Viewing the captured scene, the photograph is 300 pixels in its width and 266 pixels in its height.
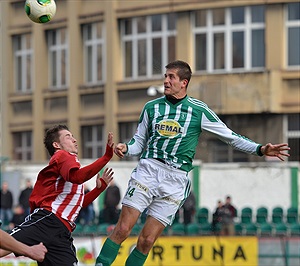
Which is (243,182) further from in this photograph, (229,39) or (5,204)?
(5,204)

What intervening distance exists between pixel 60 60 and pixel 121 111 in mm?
5025

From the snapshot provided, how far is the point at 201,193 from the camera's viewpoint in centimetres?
3425

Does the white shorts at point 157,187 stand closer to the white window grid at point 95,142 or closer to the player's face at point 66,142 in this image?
the player's face at point 66,142

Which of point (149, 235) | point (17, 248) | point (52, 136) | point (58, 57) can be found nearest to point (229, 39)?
point (58, 57)

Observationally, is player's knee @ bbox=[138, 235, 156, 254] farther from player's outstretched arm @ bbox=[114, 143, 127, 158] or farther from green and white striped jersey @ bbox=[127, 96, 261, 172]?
player's outstretched arm @ bbox=[114, 143, 127, 158]

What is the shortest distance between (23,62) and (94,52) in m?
4.66

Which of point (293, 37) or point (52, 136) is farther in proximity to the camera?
point (293, 37)

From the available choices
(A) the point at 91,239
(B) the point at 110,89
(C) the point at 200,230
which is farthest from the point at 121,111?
(A) the point at 91,239

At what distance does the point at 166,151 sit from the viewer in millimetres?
11914

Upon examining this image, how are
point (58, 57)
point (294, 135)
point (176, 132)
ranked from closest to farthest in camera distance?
point (176, 132)
point (294, 135)
point (58, 57)

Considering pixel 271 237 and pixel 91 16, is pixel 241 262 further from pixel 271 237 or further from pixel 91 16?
pixel 91 16

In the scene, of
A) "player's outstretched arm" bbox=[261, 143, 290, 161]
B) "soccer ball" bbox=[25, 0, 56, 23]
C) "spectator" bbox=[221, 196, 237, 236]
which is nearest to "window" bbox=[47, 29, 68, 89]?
"spectator" bbox=[221, 196, 237, 236]

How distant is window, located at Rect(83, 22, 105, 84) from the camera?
136 ft

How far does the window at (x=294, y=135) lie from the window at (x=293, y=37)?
6.30 feet
